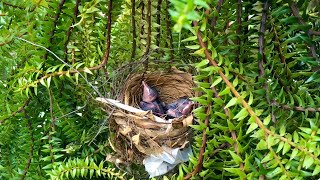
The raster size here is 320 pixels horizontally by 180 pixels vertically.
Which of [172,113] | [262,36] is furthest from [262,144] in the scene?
[172,113]

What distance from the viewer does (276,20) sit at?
629 millimetres

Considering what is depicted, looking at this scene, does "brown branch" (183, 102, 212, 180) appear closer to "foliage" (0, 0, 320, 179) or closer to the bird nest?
"foliage" (0, 0, 320, 179)

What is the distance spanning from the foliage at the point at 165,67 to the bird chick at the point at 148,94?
0.07 m

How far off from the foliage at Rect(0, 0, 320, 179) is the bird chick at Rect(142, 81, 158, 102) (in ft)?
0.22

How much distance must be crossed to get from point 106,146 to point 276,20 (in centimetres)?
38

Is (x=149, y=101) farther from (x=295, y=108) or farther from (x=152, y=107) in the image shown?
(x=295, y=108)

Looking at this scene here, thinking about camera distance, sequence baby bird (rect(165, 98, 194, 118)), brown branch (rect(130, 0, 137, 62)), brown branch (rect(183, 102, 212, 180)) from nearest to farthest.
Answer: brown branch (rect(183, 102, 212, 180)) < brown branch (rect(130, 0, 137, 62)) < baby bird (rect(165, 98, 194, 118))

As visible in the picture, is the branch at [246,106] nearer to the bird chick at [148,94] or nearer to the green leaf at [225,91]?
the green leaf at [225,91]

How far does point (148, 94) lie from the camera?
0.97m

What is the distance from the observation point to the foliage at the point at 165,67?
1.89ft

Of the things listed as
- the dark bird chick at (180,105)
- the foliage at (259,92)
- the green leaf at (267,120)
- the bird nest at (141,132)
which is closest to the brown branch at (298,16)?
the foliage at (259,92)

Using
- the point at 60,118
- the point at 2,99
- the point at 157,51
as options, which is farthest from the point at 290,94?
the point at 2,99

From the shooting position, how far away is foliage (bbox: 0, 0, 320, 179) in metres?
0.58

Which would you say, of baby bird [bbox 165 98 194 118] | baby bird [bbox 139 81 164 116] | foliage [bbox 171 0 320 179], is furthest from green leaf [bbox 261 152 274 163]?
baby bird [bbox 139 81 164 116]
